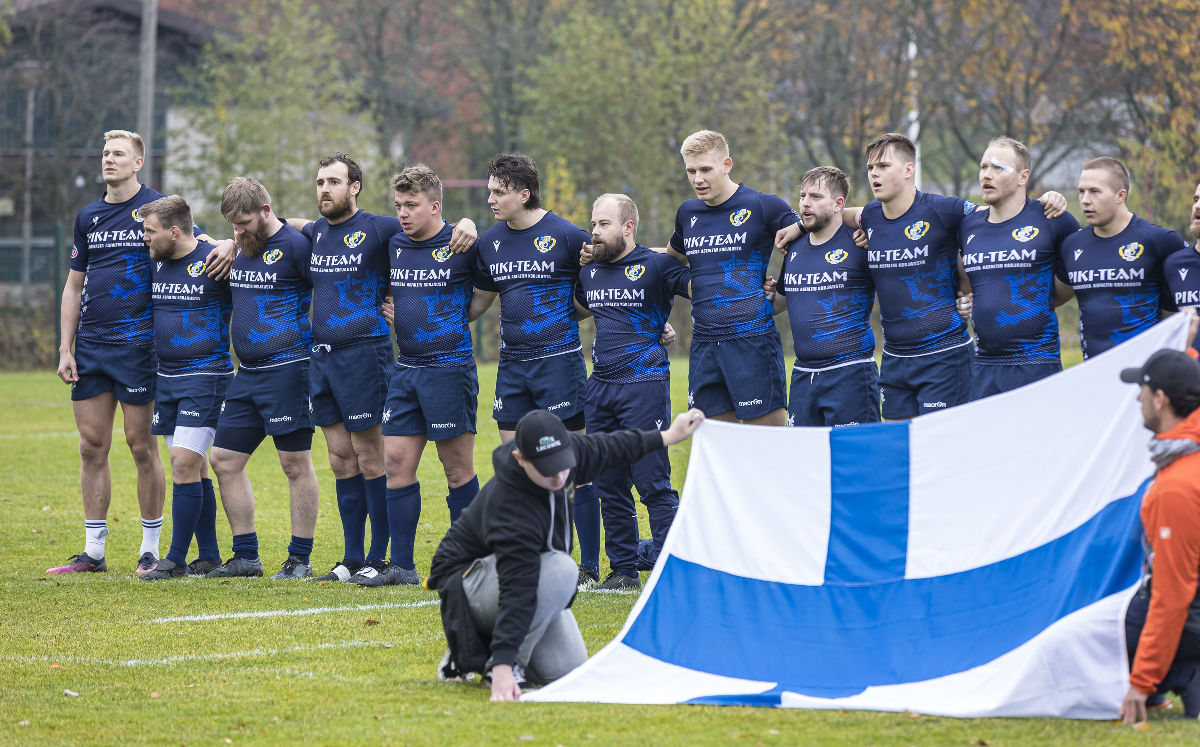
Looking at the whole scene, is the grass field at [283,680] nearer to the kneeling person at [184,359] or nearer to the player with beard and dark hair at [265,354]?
the kneeling person at [184,359]

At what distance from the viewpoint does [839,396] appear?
7398 mm

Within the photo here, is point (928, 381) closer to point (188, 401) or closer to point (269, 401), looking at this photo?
point (269, 401)

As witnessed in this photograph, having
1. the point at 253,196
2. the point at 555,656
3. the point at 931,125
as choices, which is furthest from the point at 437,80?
the point at 555,656

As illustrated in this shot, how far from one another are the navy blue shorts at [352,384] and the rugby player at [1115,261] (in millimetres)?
3897

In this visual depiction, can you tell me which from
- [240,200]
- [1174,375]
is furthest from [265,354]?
[1174,375]

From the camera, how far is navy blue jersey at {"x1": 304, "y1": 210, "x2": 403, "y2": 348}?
27.0ft

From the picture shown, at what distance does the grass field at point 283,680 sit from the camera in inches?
194

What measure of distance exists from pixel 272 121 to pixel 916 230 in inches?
1013

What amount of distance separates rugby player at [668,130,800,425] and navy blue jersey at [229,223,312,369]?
238 cm

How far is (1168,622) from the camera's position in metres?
4.75

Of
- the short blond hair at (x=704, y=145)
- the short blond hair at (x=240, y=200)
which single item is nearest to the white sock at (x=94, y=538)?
the short blond hair at (x=240, y=200)

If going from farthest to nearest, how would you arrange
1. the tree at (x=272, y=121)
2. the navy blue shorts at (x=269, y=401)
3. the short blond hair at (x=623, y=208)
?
the tree at (x=272, y=121) < the navy blue shorts at (x=269, y=401) < the short blond hair at (x=623, y=208)

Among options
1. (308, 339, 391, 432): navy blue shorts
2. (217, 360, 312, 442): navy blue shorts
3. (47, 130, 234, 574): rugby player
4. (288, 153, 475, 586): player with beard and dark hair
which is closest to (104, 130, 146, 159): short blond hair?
(47, 130, 234, 574): rugby player

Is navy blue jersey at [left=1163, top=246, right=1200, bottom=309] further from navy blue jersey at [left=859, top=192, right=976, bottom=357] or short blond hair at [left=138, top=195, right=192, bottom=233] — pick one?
short blond hair at [left=138, top=195, right=192, bottom=233]
